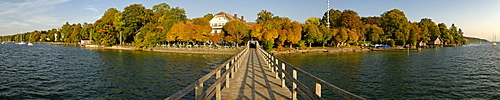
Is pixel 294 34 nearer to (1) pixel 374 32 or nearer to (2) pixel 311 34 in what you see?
(2) pixel 311 34

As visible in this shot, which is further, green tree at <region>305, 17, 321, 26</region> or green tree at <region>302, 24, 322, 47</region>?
green tree at <region>305, 17, 321, 26</region>

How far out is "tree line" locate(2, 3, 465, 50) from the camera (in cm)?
6091

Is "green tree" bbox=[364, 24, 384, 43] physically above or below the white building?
below

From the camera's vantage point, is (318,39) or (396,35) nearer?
(318,39)

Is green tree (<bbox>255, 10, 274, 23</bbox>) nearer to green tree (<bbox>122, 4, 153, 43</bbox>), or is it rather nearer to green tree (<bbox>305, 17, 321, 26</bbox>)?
green tree (<bbox>305, 17, 321, 26</bbox>)

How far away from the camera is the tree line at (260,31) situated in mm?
60906

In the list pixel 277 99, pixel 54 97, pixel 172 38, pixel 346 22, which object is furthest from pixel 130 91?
pixel 346 22

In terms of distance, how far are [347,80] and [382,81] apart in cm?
246

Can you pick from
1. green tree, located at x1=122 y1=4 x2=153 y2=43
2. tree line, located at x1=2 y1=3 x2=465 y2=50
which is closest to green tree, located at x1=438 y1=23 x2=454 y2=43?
tree line, located at x1=2 y1=3 x2=465 y2=50

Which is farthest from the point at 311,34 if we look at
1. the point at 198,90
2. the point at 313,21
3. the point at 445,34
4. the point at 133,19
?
the point at 445,34

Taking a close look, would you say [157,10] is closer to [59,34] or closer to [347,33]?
[347,33]

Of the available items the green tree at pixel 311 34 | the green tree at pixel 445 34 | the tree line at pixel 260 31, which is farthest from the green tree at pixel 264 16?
the green tree at pixel 445 34

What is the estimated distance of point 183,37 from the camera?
65000mm

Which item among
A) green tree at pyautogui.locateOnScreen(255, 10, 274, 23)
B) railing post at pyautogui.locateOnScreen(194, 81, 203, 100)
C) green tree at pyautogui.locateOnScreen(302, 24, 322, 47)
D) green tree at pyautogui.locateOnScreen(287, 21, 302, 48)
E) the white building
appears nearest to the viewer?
railing post at pyautogui.locateOnScreen(194, 81, 203, 100)
